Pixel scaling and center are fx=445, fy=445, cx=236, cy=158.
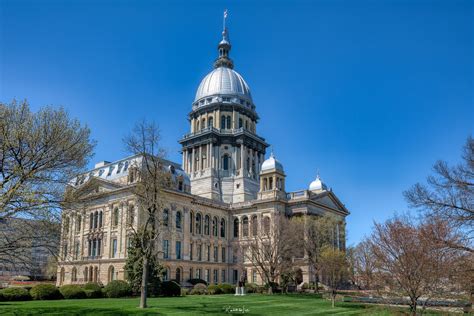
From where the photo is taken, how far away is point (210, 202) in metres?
73.9

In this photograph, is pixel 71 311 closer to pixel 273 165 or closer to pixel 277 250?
pixel 277 250

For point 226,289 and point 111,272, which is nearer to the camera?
point 226,289

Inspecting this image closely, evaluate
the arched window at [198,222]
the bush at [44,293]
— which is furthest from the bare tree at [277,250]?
the bush at [44,293]

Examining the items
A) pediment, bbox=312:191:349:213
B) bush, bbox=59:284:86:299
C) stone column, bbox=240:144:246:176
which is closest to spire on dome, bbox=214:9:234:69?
stone column, bbox=240:144:246:176

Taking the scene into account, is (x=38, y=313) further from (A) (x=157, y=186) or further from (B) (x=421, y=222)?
(B) (x=421, y=222)

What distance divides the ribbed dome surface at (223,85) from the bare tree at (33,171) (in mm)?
68421

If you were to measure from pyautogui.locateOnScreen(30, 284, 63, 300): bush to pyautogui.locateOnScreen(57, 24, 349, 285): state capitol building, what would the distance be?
8815 millimetres

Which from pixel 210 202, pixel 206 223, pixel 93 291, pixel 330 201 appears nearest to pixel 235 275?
pixel 206 223

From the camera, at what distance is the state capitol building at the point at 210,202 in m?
62.5

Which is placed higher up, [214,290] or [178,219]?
[178,219]

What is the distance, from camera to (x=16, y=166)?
906 inches

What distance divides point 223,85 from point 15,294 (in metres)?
64.8

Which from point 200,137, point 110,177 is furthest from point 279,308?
point 200,137

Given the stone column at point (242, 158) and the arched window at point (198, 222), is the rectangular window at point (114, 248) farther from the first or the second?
the stone column at point (242, 158)
